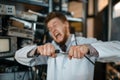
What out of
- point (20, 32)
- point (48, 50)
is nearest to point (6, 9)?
point (20, 32)

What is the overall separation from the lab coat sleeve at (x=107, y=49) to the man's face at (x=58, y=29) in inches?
13.6

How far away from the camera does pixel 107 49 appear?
1385 mm

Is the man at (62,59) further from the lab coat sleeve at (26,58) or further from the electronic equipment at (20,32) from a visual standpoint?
the electronic equipment at (20,32)

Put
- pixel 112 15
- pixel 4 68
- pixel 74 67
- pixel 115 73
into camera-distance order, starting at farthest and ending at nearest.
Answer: pixel 112 15 → pixel 115 73 → pixel 4 68 → pixel 74 67

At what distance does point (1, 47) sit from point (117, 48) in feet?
3.21

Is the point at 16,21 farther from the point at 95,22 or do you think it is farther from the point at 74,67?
the point at 95,22

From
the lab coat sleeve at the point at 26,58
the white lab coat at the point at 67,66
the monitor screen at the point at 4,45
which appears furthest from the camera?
the monitor screen at the point at 4,45

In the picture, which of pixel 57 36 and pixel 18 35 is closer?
pixel 57 36

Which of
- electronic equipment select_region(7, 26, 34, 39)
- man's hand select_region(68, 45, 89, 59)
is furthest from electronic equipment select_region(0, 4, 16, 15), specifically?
man's hand select_region(68, 45, 89, 59)

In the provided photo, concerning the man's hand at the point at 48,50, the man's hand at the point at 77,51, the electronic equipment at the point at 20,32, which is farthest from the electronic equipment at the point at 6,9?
the man's hand at the point at 77,51

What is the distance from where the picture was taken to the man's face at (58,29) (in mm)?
1662

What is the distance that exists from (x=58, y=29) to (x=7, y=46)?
563mm

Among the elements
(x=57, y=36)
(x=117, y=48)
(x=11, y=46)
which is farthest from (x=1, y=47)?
(x=117, y=48)

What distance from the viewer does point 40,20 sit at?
2711 millimetres
